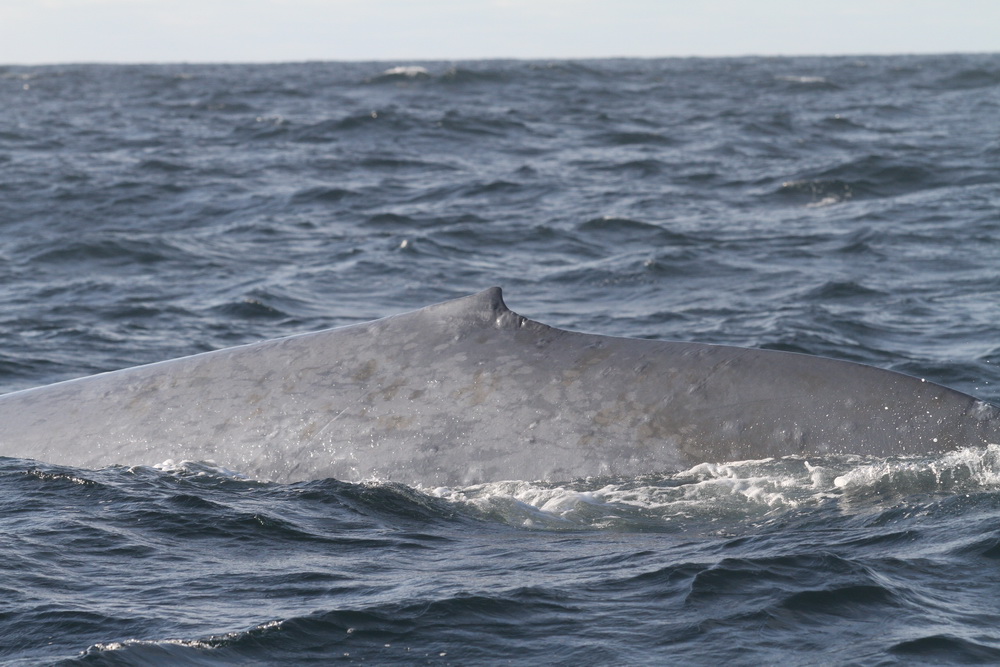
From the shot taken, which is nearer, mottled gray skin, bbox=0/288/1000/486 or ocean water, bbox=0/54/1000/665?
ocean water, bbox=0/54/1000/665

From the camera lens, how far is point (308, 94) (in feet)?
163

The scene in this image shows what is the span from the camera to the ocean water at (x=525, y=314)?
437 centimetres

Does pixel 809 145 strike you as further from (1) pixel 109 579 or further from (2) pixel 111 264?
(1) pixel 109 579

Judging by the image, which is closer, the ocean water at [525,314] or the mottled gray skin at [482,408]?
the ocean water at [525,314]

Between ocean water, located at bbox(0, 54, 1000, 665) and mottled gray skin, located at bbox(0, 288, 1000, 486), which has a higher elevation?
mottled gray skin, located at bbox(0, 288, 1000, 486)

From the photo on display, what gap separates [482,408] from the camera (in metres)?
5.54

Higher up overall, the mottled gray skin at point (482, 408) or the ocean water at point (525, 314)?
the mottled gray skin at point (482, 408)

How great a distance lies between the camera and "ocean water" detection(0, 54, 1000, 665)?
4.37 meters

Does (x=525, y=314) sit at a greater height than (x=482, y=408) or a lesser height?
lesser

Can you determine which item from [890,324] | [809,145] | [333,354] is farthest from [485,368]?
[809,145]

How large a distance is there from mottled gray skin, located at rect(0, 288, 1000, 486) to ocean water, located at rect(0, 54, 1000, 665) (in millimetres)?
104

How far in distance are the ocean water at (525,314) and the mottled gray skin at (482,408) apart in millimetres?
104

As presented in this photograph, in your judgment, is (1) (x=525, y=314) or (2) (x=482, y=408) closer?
(2) (x=482, y=408)

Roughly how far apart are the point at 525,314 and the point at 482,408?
6.90 meters
